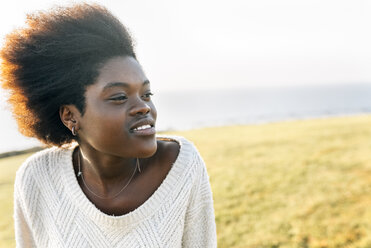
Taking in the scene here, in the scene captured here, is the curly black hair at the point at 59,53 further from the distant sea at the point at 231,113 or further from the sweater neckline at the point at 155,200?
the sweater neckline at the point at 155,200

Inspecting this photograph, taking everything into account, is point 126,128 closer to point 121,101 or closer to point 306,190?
point 121,101

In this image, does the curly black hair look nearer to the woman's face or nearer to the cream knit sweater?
the woman's face

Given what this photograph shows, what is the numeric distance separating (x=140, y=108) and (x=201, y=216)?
819mm

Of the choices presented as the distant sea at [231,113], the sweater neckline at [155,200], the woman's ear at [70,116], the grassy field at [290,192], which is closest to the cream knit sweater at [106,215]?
the sweater neckline at [155,200]

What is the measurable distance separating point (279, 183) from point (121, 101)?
5603 millimetres

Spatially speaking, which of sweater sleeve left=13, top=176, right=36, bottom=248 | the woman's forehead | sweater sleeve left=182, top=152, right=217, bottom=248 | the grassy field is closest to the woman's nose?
the woman's forehead

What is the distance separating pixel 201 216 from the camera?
2201mm

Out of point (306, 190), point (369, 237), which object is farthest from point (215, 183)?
point (369, 237)

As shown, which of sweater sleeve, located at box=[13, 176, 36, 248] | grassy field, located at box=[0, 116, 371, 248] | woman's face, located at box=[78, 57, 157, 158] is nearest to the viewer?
woman's face, located at box=[78, 57, 157, 158]

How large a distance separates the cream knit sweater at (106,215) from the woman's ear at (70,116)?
422 mm

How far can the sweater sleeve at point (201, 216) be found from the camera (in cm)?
216

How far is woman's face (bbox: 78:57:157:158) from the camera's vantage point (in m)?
1.85

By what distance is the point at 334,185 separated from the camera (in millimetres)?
6430

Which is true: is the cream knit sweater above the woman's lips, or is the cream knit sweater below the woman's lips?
below
